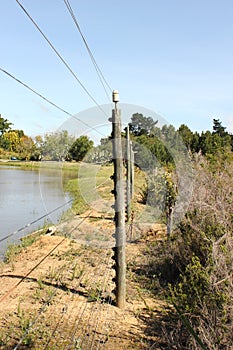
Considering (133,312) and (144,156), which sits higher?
(144,156)

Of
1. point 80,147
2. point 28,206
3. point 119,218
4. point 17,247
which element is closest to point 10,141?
point 28,206

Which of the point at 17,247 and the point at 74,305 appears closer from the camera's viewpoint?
the point at 74,305

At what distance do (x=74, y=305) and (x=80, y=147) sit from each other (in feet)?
13.9

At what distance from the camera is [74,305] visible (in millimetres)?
4398

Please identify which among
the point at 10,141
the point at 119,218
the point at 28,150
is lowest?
the point at 119,218

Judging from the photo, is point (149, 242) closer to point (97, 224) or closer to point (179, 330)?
point (97, 224)

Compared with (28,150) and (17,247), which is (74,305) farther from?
(28,150)

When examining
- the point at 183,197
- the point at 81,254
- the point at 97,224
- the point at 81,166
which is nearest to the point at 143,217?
the point at 97,224

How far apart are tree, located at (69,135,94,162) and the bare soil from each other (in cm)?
203

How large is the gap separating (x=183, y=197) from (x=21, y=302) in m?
2.76

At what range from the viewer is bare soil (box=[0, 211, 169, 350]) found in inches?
142

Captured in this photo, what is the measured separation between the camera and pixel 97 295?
4.65 metres

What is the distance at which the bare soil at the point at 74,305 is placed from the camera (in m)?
3.62

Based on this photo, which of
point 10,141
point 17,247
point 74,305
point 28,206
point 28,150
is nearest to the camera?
point 74,305
